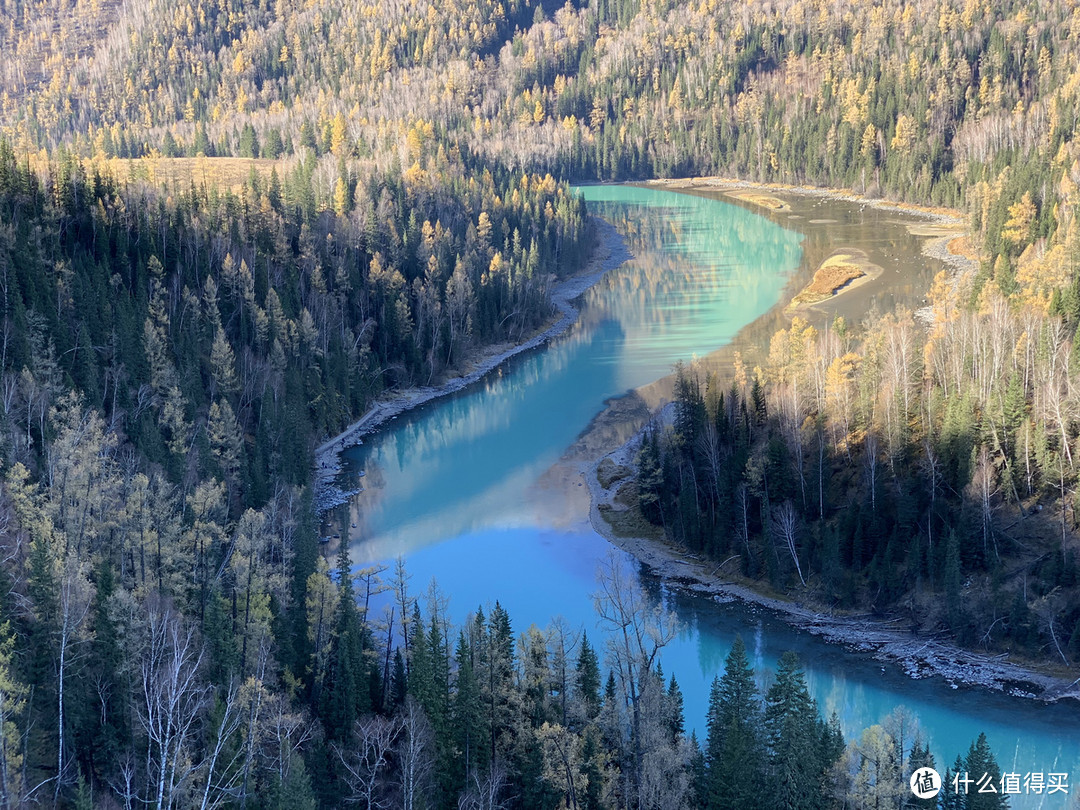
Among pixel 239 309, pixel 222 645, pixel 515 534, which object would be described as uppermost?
pixel 239 309

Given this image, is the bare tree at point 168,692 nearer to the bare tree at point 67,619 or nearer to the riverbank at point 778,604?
the bare tree at point 67,619

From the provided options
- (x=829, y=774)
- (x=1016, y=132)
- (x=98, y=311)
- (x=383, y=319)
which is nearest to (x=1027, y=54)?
(x=1016, y=132)

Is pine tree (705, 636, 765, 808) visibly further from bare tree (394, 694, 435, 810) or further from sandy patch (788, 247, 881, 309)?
sandy patch (788, 247, 881, 309)

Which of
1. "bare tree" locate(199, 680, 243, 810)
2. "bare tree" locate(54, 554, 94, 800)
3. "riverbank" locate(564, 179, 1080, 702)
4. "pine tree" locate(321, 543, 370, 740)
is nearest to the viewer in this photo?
"bare tree" locate(199, 680, 243, 810)

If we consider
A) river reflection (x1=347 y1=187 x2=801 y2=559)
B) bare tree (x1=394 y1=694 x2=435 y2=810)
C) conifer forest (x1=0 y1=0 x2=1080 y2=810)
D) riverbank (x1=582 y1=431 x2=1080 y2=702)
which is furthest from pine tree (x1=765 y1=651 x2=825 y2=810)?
river reflection (x1=347 y1=187 x2=801 y2=559)

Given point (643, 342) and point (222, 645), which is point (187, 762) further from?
point (643, 342)

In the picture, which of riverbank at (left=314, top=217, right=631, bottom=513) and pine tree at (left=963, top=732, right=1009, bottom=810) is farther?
riverbank at (left=314, top=217, right=631, bottom=513)

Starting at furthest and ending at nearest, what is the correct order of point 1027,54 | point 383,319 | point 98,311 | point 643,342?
1. point 1027,54
2. point 643,342
3. point 383,319
4. point 98,311

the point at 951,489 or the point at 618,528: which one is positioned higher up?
the point at 951,489
